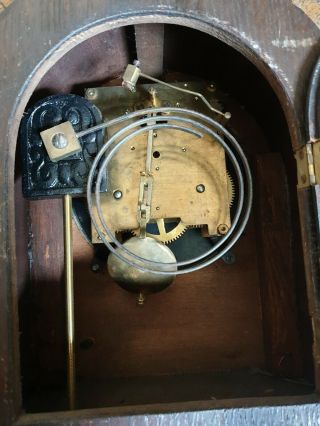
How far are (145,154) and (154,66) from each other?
24 cm

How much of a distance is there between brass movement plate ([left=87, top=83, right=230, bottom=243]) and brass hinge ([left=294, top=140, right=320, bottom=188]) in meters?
0.26

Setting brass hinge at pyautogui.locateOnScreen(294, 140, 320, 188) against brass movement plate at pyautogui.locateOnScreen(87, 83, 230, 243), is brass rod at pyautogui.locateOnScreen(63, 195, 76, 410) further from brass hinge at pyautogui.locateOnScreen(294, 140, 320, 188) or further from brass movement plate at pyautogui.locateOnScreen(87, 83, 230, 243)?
brass hinge at pyautogui.locateOnScreen(294, 140, 320, 188)

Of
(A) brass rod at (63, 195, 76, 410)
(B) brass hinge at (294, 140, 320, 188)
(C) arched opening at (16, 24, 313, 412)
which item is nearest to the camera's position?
(B) brass hinge at (294, 140, 320, 188)

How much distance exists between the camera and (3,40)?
0.85 meters

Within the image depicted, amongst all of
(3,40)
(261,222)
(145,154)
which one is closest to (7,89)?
(3,40)

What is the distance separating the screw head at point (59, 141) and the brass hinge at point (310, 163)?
0.44m

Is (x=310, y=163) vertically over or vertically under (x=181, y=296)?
over

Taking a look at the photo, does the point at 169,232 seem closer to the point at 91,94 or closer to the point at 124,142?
the point at 124,142

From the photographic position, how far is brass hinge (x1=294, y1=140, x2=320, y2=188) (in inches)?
32.9

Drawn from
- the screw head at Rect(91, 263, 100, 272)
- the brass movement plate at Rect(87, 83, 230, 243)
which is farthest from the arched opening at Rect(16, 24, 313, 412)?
the brass movement plate at Rect(87, 83, 230, 243)

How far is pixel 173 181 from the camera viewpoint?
3.63 feet

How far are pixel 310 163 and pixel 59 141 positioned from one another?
18.2 inches

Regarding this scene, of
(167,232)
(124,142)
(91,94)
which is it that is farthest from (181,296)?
(91,94)

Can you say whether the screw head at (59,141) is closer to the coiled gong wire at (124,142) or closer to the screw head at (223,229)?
the coiled gong wire at (124,142)
